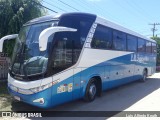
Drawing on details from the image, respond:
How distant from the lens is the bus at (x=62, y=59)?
6.14 meters

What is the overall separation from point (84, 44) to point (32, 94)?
2.63m

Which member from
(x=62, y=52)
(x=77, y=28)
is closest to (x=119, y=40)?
(x=77, y=28)

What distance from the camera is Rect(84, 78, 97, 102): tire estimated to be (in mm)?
8039

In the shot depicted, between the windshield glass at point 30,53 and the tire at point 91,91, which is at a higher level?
the windshield glass at point 30,53

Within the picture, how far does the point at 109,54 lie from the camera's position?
934 centimetres

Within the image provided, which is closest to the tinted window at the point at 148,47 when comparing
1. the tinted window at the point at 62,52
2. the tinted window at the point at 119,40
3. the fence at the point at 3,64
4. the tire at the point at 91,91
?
the tinted window at the point at 119,40

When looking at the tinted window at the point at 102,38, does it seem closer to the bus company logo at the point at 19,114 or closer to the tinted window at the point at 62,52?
the tinted window at the point at 62,52

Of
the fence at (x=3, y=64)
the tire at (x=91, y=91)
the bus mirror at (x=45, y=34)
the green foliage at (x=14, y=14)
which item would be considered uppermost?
the green foliage at (x=14, y=14)

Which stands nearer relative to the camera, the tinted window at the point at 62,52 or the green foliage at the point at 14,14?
the tinted window at the point at 62,52

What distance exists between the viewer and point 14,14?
Answer: 11.0 m

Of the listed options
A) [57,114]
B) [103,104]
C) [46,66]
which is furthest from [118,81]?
[46,66]

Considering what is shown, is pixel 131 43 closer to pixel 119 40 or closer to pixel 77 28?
pixel 119 40

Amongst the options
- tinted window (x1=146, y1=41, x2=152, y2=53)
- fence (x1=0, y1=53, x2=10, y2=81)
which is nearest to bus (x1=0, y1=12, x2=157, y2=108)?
fence (x1=0, y1=53, x2=10, y2=81)

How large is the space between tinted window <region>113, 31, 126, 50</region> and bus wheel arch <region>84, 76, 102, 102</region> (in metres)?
2.03
